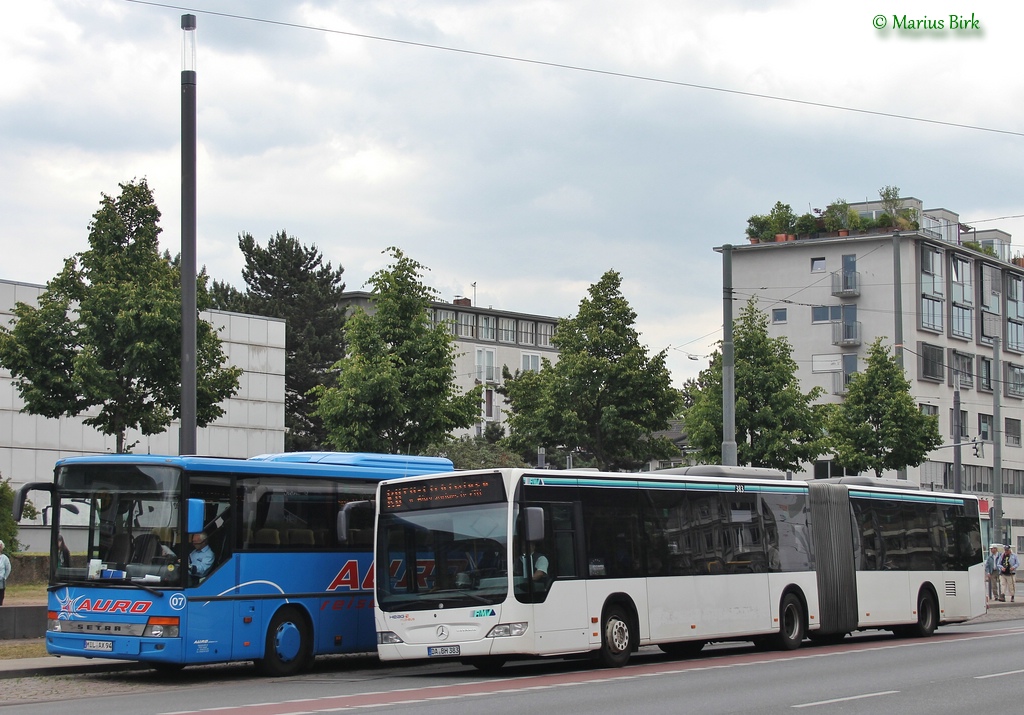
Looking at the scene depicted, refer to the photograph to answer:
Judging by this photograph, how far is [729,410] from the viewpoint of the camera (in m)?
30.0

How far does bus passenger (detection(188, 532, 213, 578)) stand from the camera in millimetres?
17641

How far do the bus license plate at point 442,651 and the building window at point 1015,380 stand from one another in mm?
77957

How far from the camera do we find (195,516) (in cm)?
1769

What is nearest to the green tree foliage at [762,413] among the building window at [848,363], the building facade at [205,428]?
the building facade at [205,428]

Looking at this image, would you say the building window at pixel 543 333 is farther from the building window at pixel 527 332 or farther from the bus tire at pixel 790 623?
the bus tire at pixel 790 623

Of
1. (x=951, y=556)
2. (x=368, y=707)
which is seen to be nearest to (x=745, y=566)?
(x=951, y=556)

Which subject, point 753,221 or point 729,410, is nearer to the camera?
point 729,410

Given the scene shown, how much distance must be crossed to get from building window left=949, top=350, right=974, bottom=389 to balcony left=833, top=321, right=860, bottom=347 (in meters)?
6.47

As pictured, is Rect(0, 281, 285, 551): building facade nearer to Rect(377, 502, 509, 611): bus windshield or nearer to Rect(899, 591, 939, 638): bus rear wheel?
Rect(899, 591, 939, 638): bus rear wheel

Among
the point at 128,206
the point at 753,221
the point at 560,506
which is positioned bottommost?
the point at 560,506

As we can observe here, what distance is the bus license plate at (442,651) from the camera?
Result: 17.5 metres

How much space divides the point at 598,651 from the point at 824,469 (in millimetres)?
18563

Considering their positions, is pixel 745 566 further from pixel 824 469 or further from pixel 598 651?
pixel 824 469

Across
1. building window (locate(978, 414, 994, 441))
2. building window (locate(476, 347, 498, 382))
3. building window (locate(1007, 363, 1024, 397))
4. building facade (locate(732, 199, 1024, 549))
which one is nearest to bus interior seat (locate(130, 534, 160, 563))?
building facade (locate(732, 199, 1024, 549))
